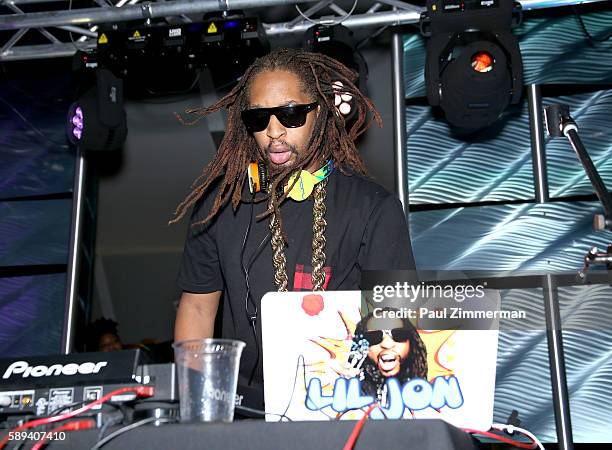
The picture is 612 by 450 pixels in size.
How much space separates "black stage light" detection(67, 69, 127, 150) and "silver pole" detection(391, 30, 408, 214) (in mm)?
1662

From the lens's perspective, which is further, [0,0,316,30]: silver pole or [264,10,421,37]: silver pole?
[264,10,421,37]: silver pole

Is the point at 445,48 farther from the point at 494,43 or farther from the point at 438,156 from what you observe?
the point at 438,156

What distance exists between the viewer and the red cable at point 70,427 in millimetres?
1147

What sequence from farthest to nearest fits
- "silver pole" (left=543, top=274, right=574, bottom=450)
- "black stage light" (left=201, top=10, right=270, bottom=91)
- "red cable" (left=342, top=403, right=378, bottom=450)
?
"black stage light" (left=201, top=10, right=270, bottom=91), "silver pole" (left=543, top=274, right=574, bottom=450), "red cable" (left=342, top=403, right=378, bottom=450)

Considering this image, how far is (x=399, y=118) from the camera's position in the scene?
199 inches

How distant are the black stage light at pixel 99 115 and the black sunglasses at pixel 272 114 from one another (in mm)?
2764

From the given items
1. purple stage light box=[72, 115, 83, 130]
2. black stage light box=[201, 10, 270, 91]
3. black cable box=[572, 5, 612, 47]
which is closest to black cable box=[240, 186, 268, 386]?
black stage light box=[201, 10, 270, 91]

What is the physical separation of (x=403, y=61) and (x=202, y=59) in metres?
1.34

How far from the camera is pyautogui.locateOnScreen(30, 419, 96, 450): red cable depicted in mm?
1147

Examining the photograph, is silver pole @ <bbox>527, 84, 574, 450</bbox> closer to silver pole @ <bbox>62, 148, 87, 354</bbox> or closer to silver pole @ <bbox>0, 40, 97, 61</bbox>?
silver pole @ <bbox>0, 40, 97, 61</bbox>

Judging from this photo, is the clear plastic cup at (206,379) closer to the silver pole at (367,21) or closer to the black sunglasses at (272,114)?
the black sunglasses at (272,114)

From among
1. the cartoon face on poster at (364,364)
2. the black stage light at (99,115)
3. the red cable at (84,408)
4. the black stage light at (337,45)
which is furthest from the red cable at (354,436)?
the black stage light at (99,115)

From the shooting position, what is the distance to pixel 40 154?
5.75 metres

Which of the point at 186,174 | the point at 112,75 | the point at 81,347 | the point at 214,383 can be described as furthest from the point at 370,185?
the point at 186,174
